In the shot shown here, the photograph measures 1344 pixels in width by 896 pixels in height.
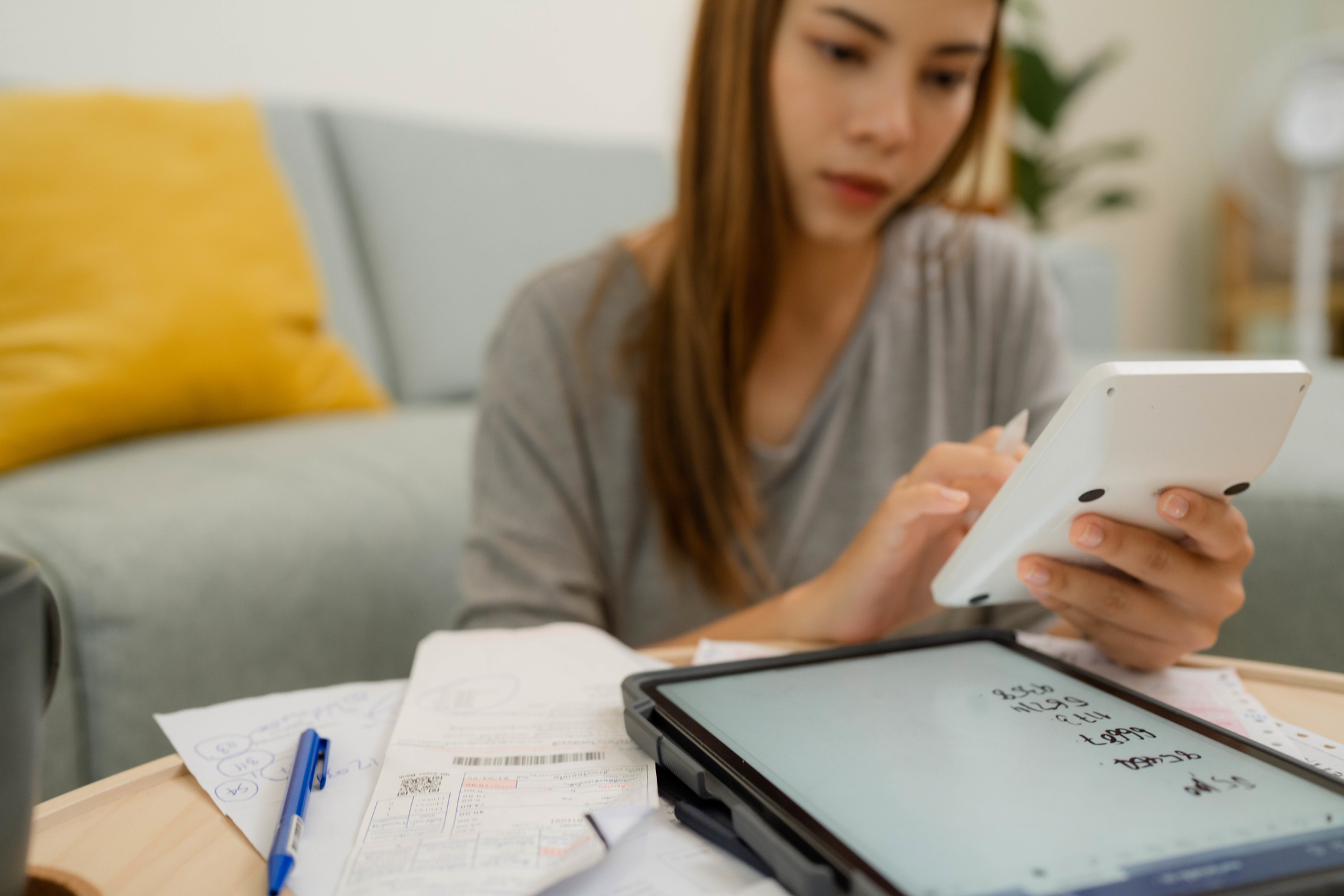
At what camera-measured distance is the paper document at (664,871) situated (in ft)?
0.85

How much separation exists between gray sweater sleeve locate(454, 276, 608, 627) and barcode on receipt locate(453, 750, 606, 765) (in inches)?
12.3

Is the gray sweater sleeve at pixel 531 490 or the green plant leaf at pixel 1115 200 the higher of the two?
the gray sweater sleeve at pixel 531 490

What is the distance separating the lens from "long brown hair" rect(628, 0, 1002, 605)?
75 centimetres

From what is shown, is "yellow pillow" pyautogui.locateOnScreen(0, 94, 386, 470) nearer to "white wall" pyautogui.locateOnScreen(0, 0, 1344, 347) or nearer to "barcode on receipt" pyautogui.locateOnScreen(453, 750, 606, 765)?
"white wall" pyautogui.locateOnScreen(0, 0, 1344, 347)

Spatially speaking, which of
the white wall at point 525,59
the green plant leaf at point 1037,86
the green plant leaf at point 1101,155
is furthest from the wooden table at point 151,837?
the green plant leaf at point 1101,155

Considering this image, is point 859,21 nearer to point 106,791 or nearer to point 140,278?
point 106,791

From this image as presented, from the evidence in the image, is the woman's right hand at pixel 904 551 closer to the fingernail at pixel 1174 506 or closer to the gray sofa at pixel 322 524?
the fingernail at pixel 1174 506

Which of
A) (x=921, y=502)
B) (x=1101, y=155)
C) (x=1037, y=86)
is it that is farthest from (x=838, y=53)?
(x=1101, y=155)

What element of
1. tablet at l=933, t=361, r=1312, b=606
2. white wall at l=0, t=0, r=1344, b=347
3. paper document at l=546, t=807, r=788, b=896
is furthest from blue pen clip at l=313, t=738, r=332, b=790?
white wall at l=0, t=0, r=1344, b=347

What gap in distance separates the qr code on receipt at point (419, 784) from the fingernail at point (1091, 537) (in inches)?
10.4

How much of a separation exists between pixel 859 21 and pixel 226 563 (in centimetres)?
67

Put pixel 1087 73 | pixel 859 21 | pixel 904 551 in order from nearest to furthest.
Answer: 1. pixel 904 551
2. pixel 859 21
3. pixel 1087 73

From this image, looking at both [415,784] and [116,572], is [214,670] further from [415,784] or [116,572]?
[415,784]

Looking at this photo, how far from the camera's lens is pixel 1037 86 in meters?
2.59
